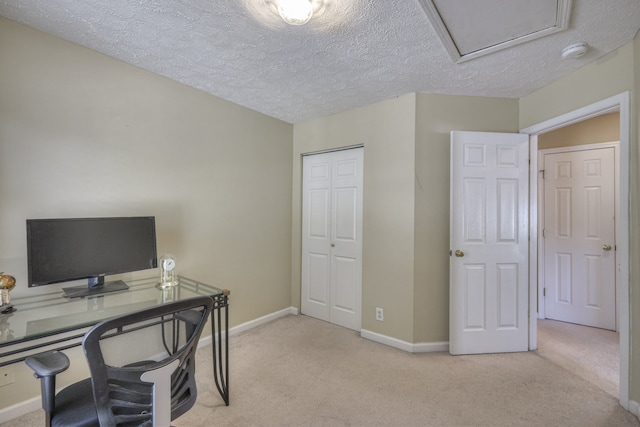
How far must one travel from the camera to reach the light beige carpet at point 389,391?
1.85 meters

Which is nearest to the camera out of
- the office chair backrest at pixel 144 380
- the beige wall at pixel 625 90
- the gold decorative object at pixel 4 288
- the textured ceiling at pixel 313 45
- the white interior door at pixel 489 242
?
the office chair backrest at pixel 144 380

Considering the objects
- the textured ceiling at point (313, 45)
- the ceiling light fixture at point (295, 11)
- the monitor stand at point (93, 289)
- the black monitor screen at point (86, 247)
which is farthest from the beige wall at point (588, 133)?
the monitor stand at point (93, 289)

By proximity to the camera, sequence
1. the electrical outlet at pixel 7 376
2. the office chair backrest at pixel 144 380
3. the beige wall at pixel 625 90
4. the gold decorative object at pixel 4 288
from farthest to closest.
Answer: the beige wall at pixel 625 90
the electrical outlet at pixel 7 376
the gold decorative object at pixel 4 288
the office chair backrest at pixel 144 380

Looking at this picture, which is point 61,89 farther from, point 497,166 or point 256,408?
point 497,166

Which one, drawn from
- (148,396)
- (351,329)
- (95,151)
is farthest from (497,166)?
(95,151)

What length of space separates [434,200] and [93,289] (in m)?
2.73

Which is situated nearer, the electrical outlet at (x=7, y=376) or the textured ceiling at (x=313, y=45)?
the textured ceiling at (x=313, y=45)

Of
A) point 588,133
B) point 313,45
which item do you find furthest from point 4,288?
point 588,133

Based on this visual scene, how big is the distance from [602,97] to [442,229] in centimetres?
145

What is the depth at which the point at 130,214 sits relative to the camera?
7.48 ft

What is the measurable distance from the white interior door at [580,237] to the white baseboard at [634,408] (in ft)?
5.87

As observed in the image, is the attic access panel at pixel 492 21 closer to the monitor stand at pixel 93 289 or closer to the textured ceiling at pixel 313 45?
the textured ceiling at pixel 313 45

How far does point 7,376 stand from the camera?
178 cm

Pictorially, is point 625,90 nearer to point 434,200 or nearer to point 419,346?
point 434,200
